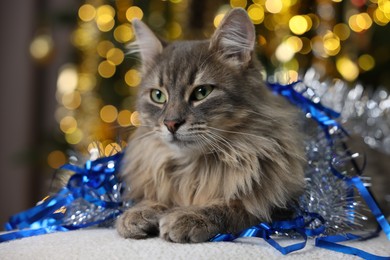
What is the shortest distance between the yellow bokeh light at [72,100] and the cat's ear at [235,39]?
146 cm

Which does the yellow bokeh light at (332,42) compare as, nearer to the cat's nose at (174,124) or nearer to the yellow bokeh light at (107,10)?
A: the yellow bokeh light at (107,10)

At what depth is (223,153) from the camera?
48.9 inches

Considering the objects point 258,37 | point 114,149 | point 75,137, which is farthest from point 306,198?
point 75,137

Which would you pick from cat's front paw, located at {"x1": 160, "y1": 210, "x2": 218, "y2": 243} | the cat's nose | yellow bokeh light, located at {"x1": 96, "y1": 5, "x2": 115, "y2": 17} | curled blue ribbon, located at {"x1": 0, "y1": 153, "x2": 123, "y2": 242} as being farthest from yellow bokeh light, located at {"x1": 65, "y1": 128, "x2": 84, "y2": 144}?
cat's front paw, located at {"x1": 160, "y1": 210, "x2": 218, "y2": 243}

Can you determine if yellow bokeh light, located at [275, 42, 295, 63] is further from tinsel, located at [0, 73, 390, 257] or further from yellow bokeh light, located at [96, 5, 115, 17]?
yellow bokeh light, located at [96, 5, 115, 17]

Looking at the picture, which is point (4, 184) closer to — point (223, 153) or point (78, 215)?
point (78, 215)

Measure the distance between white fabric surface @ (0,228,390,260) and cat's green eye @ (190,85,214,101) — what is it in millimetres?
388

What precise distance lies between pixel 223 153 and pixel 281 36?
1.16 metres

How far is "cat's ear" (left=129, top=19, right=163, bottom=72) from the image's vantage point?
1411 millimetres

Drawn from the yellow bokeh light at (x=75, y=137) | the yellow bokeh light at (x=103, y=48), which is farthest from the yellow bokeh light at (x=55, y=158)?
the yellow bokeh light at (x=103, y=48)

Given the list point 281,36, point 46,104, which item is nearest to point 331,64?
point 281,36

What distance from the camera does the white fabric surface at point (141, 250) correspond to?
0.97m

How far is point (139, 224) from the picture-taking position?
3.65 feet

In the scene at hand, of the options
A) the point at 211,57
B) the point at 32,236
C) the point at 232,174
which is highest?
the point at 211,57
